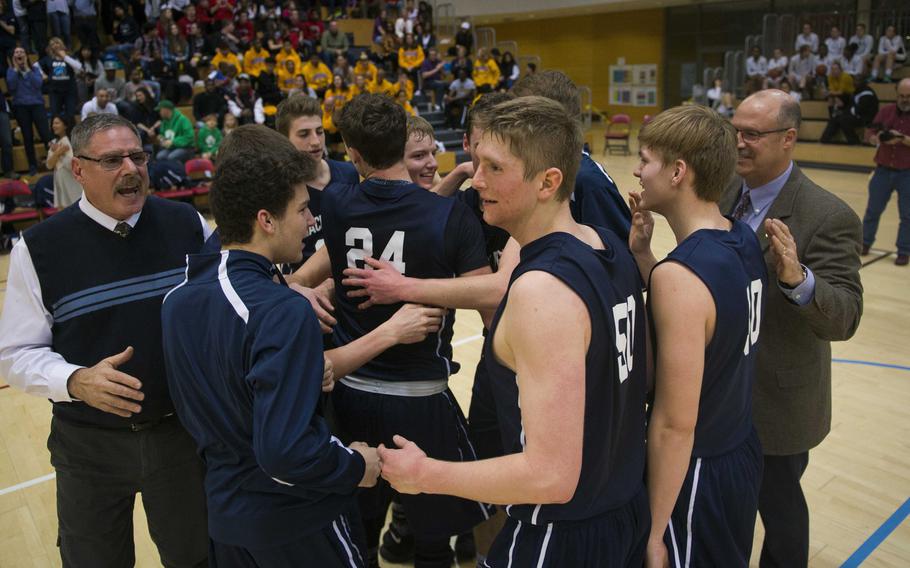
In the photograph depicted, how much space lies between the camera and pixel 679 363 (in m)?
1.91

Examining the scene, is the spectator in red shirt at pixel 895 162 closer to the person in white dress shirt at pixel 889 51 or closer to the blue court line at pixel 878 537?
the blue court line at pixel 878 537

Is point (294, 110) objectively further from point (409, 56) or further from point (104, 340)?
point (409, 56)

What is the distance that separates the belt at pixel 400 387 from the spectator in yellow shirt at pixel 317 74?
49.3ft

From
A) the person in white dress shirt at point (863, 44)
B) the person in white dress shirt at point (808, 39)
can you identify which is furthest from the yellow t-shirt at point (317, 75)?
the person in white dress shirt at point (863, 44)

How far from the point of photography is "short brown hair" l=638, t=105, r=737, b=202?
2057mm

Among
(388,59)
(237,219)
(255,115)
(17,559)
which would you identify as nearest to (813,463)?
(237,219)

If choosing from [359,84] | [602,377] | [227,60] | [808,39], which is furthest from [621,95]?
[602,377]

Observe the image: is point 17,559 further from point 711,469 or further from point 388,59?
point 388,59

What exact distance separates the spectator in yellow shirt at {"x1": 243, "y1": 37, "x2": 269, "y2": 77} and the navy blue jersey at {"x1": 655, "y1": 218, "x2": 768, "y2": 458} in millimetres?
16045

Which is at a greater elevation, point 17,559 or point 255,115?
point 255,115

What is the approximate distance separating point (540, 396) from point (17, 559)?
3.50 metres

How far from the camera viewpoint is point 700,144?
205cm

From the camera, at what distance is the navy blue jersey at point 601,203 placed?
2.81 metres

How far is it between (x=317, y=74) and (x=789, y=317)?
15.8m
